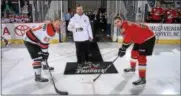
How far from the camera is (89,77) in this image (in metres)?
3.79

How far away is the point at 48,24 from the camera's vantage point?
338 centimetres

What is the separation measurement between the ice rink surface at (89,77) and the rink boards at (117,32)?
2.51 ft

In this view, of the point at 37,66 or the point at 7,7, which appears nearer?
the point at 37,66

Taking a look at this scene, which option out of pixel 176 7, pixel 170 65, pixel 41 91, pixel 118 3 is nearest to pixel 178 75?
pixel 170 65

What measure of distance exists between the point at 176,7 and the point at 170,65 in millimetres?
3184

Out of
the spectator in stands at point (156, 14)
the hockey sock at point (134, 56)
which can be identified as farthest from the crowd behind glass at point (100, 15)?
the hockey sock at point (134, 56)

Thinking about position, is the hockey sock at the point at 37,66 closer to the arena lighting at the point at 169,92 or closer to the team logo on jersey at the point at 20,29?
the arena lighting at the point at 169,92

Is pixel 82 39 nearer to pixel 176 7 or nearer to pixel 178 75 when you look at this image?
pixel 178 75

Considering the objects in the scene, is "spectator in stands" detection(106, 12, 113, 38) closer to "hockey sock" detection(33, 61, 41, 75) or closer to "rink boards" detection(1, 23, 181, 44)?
"rink boards" detection(1, 23, 181, 44)

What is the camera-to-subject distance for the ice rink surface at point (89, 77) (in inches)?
131

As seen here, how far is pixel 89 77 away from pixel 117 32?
8.50 ft

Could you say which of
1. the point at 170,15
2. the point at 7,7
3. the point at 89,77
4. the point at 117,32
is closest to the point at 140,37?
the point at 89,77

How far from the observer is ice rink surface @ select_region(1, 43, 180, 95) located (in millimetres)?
3340

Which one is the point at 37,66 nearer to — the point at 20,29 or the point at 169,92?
the point at 169,92
